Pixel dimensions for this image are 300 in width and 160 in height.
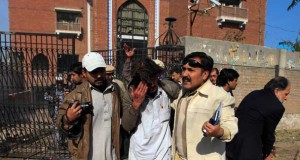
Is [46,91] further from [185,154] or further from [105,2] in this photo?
[105,2]

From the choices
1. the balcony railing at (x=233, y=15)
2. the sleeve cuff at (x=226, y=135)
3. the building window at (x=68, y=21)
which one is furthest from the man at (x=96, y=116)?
the balcony railing at (x=233, y=15)

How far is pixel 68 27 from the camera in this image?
2225 centimetres

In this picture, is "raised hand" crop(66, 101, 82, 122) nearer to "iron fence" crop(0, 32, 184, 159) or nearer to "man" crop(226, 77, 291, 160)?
"man" crop(226, 77, 291, 160)

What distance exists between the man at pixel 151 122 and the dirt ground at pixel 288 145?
5028 millimetres

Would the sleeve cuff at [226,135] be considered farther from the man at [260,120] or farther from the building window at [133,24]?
the building window at [133,24]

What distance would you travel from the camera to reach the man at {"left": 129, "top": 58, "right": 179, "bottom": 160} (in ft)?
Result: 7.50

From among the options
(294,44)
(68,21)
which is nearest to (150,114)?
(294,44)

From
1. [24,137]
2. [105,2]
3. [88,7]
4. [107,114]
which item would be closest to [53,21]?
[88,7]

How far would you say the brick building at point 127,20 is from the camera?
72.9 ft

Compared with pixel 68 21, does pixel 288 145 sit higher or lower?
lower

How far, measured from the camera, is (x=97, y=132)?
2457 millimetres

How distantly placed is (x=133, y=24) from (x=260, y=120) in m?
21.8

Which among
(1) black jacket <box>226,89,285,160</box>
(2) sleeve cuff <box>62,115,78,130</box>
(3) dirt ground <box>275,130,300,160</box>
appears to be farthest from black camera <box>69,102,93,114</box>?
(3) dirt ground <box>275,130,300,160</box>

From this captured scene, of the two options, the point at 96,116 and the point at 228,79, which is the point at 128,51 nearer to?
the point at 96,116
